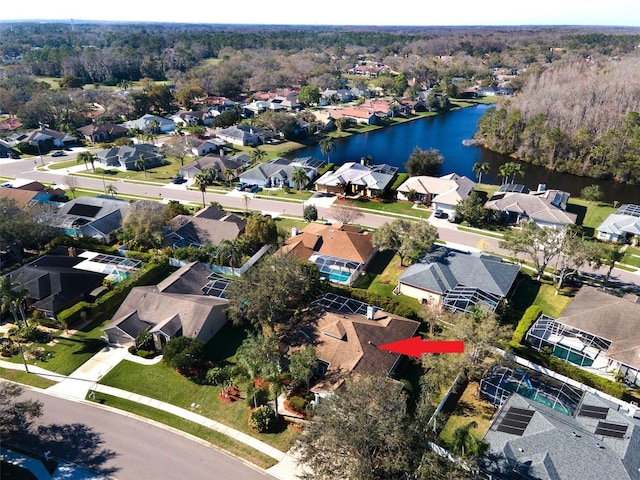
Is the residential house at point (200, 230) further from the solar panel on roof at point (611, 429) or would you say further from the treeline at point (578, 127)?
the treeline at point (578, 127)

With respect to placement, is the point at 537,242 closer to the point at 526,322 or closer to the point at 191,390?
the point at 526,322

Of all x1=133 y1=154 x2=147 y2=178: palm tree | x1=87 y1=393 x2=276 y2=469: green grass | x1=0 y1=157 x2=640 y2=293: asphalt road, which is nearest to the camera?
x1=87 y1=393 x2=276 y2=469: green grass

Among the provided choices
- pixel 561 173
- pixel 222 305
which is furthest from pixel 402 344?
pixel 561 173

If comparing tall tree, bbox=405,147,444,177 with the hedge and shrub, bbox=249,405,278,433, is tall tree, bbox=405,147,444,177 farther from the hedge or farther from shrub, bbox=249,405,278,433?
shrub, bbox=249,405,278,433

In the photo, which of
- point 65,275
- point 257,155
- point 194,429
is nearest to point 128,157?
point 257,155

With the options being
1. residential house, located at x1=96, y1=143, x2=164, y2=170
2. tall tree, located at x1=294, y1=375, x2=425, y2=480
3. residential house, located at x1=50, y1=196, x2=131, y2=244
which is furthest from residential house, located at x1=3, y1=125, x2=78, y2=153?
tall tree, located at x1=294, y1=375, x2=425, y2=480

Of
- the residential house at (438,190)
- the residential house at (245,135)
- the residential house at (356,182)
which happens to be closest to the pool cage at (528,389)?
the residential house at (438,190)

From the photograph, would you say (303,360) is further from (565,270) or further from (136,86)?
(136,86)
